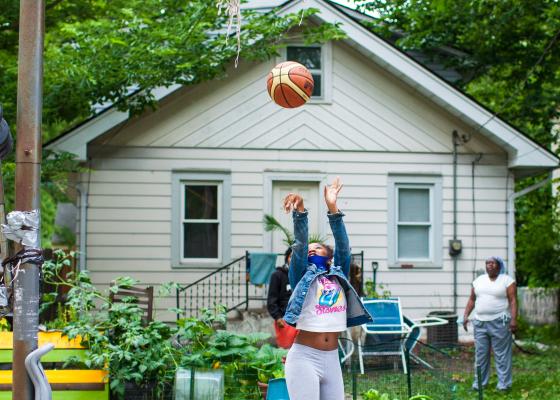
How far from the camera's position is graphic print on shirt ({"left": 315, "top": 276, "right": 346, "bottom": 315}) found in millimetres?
6086

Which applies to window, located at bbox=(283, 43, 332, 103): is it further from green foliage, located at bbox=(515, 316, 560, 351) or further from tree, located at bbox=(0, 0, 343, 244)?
green foliage, located at bbox=(515, 316, 560, 351)

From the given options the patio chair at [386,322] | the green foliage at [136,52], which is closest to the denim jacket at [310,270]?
the patio chair at [386,322]

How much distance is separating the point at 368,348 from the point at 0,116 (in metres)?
8.13

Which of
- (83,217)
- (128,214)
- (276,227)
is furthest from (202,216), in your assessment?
(83,217)

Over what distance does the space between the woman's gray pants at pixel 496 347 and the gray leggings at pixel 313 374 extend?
543cm

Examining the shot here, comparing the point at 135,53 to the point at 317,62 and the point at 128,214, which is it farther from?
the point at 317,62

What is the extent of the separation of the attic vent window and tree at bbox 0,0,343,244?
1.20 meters

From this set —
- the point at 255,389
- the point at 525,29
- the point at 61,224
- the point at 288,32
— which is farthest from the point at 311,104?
the point at 61,224

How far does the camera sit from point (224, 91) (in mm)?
15328

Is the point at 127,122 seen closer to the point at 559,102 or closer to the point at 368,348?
the point at 368,348

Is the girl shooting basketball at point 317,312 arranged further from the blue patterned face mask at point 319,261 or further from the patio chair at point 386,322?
the patio chair at point 386,322

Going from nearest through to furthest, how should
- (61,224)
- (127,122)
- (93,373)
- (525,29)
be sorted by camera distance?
(93,373), (127,122), (525,29), (61,224)

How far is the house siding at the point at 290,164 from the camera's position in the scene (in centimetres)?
1504

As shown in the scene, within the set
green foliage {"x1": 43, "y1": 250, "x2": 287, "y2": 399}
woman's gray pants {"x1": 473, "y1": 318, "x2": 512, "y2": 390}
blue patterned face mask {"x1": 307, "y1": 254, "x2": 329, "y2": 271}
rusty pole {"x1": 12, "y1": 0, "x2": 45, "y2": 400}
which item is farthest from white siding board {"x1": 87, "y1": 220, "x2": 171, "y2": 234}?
blue patterned face mask {"x1": 307, "y1": 254, "x2": 329, "y2": 271}
